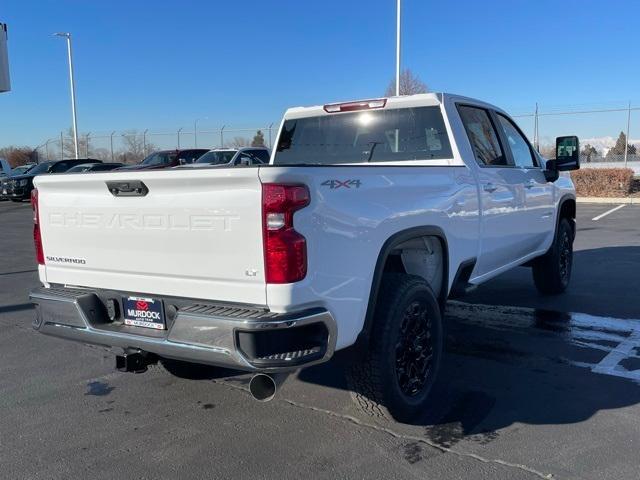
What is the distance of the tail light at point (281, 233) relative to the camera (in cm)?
284

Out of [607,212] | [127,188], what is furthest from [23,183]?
[127,188]

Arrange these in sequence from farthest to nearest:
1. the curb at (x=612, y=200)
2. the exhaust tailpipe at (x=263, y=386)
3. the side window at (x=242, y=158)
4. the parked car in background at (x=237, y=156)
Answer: the curb at (x=612, y=200) < the parked car in background at (x=237, y=156) < the side window at (x=242, y=158) < the exhaust tailpipe at (x=263, y=386)

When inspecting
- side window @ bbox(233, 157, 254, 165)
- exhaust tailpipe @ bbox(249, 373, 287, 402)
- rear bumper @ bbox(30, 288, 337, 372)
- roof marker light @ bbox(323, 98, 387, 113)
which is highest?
roof marker light @ bbox(323, 98, 387, 113)

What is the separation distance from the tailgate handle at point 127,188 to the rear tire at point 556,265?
16.3ft

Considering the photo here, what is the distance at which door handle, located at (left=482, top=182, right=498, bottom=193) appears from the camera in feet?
15.6

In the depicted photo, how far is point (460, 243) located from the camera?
4414mm

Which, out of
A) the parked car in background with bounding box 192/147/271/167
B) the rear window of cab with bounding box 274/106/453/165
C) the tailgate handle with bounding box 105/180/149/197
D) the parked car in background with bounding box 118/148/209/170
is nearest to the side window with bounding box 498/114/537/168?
the rear window of cab with bounding box 274/106/453/165

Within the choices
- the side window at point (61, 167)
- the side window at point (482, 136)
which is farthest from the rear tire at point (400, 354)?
the side window at point (61, 167)

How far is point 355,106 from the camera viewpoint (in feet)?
16.8

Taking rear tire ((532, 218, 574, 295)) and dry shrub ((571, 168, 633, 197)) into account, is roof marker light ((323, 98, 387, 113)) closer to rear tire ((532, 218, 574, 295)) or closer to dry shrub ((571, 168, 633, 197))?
rear tire ((532, 218, 574, 295))

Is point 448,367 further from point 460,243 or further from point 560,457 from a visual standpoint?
point 560,457

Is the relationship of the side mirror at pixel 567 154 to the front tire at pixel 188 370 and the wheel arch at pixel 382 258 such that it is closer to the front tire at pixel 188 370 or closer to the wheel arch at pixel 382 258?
the wheel arch at pixel 382 258

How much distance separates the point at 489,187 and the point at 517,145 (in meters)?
1.41

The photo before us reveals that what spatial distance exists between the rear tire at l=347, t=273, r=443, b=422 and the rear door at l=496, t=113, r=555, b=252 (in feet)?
7.66
